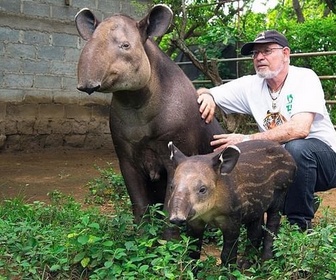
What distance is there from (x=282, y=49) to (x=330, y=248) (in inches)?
65.5

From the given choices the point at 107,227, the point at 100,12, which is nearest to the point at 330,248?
the point at 107,227

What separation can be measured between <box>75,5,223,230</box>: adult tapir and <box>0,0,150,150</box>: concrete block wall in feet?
17.2

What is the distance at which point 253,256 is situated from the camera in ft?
11.9

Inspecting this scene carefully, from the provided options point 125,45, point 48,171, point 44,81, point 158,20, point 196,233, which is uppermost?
point 158,20

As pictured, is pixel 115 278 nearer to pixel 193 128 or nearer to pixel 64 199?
pixel 193 128

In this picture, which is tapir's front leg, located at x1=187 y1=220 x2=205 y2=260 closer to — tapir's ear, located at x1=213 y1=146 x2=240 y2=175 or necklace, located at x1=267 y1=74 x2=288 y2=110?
tapir's ear, located at x1=213 y1=146 x2=240 y2=175

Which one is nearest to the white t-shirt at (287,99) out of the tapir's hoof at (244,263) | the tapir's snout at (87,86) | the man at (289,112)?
the man at (289,112)

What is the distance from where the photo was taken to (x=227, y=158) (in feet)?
10.4

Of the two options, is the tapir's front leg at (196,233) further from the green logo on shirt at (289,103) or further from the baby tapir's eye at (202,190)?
the green logo on shirt at (289,103)

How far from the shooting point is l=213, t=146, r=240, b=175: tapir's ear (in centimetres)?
314

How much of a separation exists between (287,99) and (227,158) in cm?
127

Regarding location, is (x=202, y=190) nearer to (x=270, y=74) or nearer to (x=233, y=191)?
(x=233, y=191)

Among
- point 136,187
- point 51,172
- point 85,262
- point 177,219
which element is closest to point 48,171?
point 51,172

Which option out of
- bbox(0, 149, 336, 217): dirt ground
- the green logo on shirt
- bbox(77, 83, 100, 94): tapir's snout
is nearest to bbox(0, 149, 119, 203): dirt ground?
bbox(0, 149, 336, 217): dirt ground
